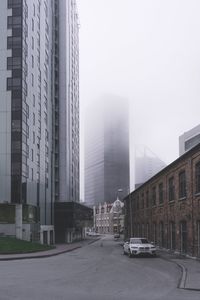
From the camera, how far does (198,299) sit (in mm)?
13297

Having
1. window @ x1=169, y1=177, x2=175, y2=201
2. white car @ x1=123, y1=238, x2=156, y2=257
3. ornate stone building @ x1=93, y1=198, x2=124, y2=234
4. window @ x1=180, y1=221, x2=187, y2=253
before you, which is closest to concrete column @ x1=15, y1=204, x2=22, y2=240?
window @ x1=169, y1=177, x2=175, y2=201

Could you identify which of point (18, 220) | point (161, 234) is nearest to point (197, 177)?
point (161, 234)

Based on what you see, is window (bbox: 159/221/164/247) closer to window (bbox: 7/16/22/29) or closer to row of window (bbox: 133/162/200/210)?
row of window (bbox: 133/162/200/210)

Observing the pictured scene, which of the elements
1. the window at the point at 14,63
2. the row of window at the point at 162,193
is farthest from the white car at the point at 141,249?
the window at the point at 14,63

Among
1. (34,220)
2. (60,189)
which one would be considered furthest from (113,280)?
→ (60,189)

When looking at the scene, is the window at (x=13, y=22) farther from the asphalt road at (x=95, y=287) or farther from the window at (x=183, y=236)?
the asphalt road at (x=95, y=287)

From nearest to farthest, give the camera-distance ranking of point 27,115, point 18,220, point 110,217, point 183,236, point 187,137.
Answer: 1. point 183,236
2. point 18,220
3. point 27,115
4. point 187,137
5. point 110,217

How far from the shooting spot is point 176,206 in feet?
121

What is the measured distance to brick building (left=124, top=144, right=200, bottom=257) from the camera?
31047 mm

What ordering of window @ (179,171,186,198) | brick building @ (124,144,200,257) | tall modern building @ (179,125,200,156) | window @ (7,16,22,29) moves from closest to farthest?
1. brick building @ (124,144,200,257)
2. window @ (179,171,186,198)
3. window @ (7,16,22,29)
4. tall modern building @ (179,125,200,156)

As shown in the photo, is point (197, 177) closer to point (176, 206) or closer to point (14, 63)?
point (176, 206)

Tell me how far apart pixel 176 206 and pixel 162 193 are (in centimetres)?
769

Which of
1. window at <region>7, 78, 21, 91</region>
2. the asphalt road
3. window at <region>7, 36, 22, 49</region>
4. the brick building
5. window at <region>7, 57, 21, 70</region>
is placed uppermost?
window at <region>7, 36, 22, 49</region>

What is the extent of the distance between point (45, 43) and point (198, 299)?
62.9 meters
